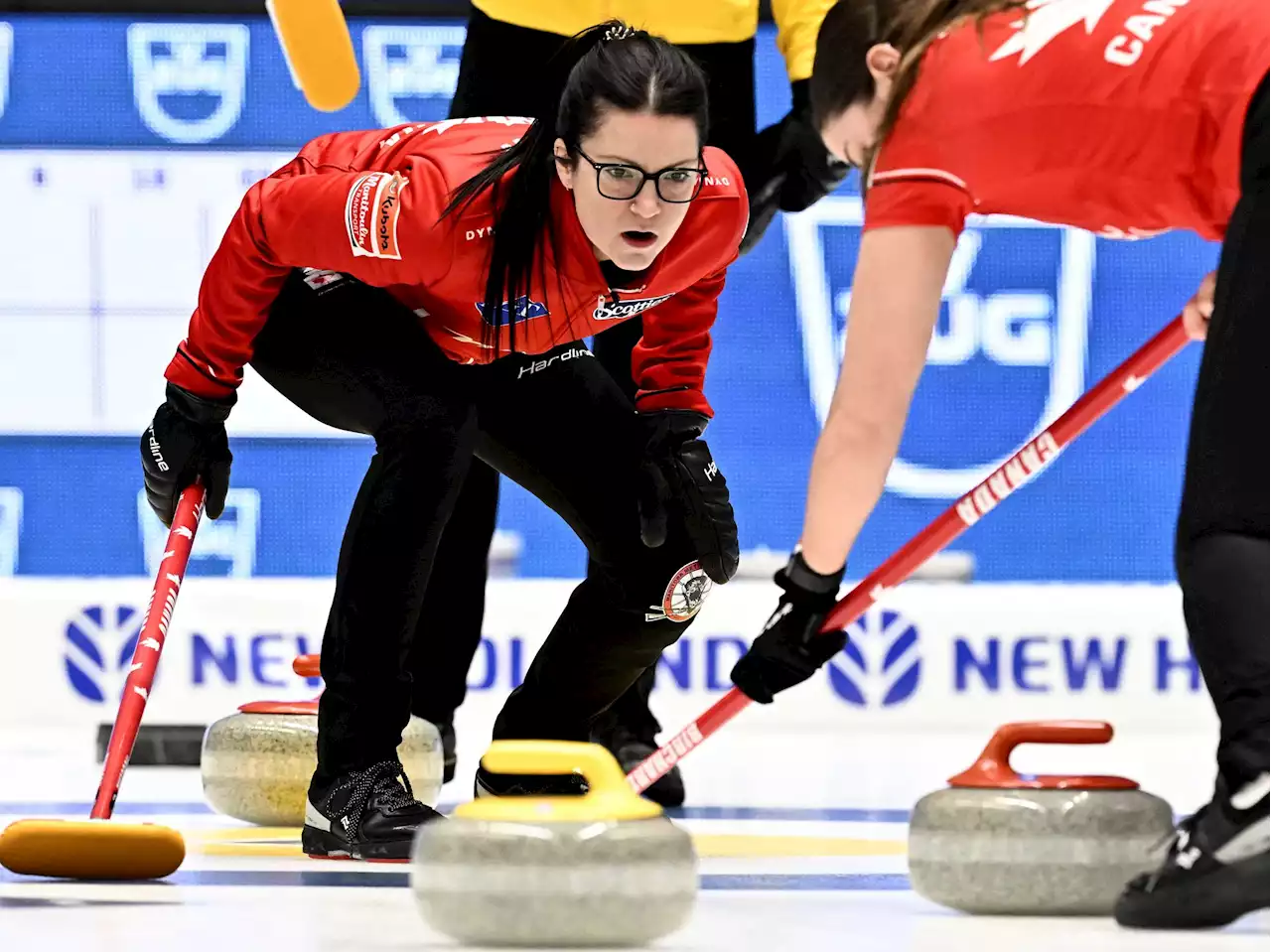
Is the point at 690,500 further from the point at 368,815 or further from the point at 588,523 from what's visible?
the point at 368,815

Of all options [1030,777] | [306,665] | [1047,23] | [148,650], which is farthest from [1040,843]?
[306,665]

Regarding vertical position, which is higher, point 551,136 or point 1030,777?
point 551,136

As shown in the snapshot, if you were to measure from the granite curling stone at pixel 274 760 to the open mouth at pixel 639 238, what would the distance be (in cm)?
81

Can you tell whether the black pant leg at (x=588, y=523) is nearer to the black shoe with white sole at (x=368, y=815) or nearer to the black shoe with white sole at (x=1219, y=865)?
the black shoe with white sole at (x=368, y=815)


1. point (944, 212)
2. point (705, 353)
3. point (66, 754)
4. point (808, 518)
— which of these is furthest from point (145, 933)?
point (66, 754)

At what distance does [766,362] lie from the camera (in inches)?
211

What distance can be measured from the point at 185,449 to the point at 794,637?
36.5 inches

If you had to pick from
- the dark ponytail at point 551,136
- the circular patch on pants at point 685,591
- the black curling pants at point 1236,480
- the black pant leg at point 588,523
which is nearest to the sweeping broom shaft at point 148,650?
the black pant leg at point 588,523

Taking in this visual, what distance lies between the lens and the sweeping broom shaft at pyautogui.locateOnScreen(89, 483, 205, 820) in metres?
2.37

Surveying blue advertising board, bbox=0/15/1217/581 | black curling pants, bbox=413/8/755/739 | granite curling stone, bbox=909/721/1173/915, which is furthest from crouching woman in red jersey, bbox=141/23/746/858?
blue advertising board, bbox=0/15/1217/581

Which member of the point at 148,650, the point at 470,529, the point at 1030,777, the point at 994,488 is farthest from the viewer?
the point at 470,529

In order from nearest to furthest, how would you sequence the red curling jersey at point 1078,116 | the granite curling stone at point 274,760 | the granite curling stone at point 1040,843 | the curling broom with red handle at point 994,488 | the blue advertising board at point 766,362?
the red curling jersey at point 1078,116 < the granite curling stone at point 1040,843 < the curling broom with red handle at point 994,488 < the granite curling stone at point 274,760 < the blue advertising board at point 766,362

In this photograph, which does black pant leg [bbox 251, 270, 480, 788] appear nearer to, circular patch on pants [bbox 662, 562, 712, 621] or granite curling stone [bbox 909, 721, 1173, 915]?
circular patch on pants [bbox 662, 562, 712, 621]

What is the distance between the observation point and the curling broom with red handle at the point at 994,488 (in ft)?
6.80
